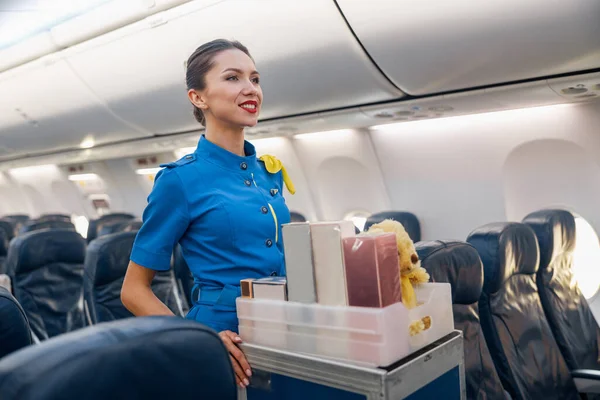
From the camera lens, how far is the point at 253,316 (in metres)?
1.52

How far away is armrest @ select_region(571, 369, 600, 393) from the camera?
3.05m

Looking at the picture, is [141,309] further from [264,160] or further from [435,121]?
[435,121]

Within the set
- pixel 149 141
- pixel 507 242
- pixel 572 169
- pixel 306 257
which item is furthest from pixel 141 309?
pixel 149 141

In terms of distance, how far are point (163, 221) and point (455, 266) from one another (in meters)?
1.30

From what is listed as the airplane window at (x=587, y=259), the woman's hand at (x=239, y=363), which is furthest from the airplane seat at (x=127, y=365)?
the airplane window at (x=587, y=259)

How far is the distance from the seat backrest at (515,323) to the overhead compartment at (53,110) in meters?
3.94

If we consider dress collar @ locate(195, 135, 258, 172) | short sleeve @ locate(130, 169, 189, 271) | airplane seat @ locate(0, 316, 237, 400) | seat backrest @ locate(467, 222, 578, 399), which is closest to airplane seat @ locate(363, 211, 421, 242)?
seat backrest @ locate(467, 222, 578, 399)

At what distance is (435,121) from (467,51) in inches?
80.4

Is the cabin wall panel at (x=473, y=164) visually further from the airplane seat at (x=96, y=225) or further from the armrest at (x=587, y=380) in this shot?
the airplane seat at (x=96, y=225)

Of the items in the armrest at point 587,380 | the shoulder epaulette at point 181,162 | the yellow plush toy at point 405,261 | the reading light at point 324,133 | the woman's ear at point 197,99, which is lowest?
the armrest at point 587,380

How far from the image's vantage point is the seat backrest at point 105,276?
330 centimetres

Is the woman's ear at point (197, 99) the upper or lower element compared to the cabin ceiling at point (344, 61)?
lower

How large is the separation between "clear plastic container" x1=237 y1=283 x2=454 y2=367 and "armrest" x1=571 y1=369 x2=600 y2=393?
6.38ft

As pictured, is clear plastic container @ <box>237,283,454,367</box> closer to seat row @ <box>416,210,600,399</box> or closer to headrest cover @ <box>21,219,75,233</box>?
seat row @ <box>416,210,600,399</box>
